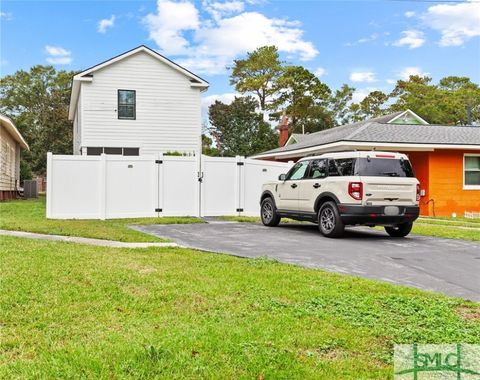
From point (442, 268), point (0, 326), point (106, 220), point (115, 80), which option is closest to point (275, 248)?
point (442, 268)

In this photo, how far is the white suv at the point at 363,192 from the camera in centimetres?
1045

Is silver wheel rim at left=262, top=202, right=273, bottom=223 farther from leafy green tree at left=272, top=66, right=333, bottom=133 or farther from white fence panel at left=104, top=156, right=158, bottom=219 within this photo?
leafy green tree at left=272, top=66, right=333, bottom=133

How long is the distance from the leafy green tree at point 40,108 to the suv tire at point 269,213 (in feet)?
108

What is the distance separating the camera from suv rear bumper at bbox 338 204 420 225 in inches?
409

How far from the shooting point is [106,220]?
14039 mm

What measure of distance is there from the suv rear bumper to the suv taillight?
218 mm

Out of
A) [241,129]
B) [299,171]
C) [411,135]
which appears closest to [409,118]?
[411,135]

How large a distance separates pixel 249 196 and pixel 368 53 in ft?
21.1

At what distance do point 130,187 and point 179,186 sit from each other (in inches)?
62.1

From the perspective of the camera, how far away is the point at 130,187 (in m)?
14.9

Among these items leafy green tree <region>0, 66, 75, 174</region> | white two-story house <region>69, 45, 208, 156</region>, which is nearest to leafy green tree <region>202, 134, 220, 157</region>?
leafy green tree <region>0, 66, 75, 174</region>

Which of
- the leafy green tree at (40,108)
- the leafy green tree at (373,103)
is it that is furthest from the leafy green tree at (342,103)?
the leafy green tree at (40,108)

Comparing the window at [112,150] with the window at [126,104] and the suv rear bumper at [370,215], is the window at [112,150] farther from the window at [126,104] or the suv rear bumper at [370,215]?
the suv rear bumper at [370,215]

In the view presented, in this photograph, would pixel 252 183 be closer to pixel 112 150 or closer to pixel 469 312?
pixel 112 150
